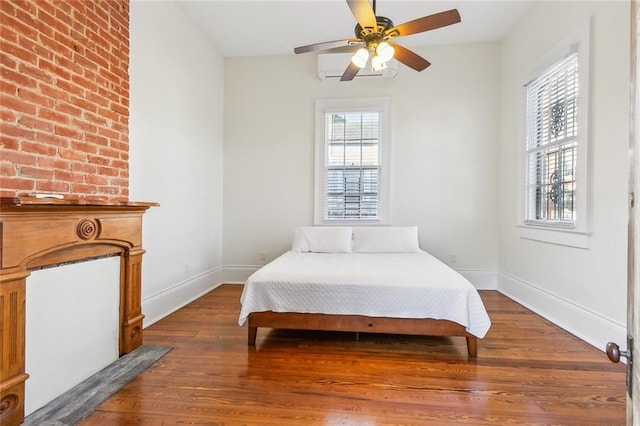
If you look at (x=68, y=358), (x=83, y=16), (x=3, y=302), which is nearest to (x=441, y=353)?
(x=68, y=358)

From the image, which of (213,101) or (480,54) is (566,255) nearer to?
(480,54)

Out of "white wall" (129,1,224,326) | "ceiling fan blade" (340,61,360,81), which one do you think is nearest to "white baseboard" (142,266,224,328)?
"white wall" (129,1,224,326)

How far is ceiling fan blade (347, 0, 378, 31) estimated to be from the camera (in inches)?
78.2

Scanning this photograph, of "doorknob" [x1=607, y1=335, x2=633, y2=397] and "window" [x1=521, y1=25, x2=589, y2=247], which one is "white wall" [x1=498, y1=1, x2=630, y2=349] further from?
"doorknob" [x1=607, y1=335, x2=633, y2=397]

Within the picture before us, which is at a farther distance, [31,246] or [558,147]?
[558,147]

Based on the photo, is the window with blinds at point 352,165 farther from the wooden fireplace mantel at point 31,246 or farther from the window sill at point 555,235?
the wooden fireplace mantel at point 31,246

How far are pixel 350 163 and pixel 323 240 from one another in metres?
1.24

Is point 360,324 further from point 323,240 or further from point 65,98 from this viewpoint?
point 65,98

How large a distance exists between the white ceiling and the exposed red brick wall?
1329 mm

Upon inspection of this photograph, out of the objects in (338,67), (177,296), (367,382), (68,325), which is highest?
(338,67)

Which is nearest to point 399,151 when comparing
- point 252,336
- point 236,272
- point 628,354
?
point 236,272

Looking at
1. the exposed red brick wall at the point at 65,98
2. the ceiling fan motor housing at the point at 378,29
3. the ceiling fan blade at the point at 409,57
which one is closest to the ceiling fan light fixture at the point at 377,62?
the ceiling fan motor housing at the point at 378,29

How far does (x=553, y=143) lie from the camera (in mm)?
3203

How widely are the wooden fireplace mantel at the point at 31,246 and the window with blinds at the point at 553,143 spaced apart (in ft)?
11.8
